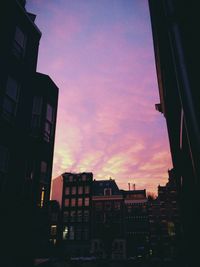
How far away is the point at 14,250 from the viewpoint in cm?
994

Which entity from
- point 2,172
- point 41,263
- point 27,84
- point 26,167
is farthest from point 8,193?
point 27,84

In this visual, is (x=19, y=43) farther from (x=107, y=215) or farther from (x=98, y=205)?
(x=98, y=205)

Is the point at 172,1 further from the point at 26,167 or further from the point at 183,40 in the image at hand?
the point at 26,167

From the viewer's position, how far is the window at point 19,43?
12562 mm

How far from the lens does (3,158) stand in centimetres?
1059

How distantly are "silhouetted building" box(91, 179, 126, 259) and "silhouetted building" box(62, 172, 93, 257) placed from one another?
202 centimetres

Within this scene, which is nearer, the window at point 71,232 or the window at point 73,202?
the window at point 71,232

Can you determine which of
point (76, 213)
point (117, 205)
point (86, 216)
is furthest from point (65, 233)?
point (117, 205)

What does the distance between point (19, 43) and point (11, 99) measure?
348 centimetres

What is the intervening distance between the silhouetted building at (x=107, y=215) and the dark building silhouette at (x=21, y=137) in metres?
48.8

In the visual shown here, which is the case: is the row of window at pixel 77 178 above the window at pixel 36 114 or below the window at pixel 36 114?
above

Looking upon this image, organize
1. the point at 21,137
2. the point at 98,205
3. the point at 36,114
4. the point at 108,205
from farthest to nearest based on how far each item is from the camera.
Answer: the point at 98,205
the point at 108,205
the point at 36,114
the point at 21,137

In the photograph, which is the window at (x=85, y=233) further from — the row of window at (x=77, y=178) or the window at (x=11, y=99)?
the window at (x=11, y=99)

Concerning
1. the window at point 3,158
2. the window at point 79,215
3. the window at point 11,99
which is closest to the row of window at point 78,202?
the window at point 79,215
